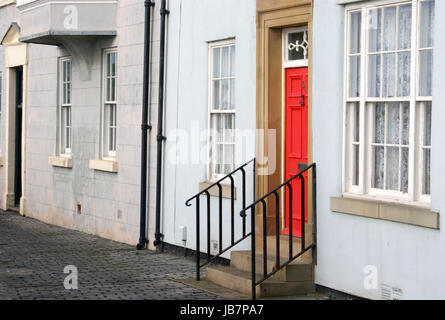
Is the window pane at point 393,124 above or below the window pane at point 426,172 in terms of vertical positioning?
above

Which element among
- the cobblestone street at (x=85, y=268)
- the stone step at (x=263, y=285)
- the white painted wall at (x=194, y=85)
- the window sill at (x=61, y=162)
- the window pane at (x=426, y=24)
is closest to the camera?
the window pane at (x=426, y=24)

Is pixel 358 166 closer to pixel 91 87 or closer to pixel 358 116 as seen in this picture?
pixel 358 116

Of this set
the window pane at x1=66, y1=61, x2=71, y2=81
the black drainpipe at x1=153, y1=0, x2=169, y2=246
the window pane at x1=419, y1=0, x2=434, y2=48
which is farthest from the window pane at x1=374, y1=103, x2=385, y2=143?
the window pane at x1=66, y1=61, x2=71, y2=81

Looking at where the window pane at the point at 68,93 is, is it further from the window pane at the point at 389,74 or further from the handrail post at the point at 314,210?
the window pane at the point at 389,74

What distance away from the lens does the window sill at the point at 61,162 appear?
17.2 meters

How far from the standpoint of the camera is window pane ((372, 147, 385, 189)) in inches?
359

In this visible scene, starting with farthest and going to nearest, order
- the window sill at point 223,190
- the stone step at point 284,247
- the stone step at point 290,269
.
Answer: the window sill at point 223,190 → the stone step at point 284,247 → the stone step at point 290,269

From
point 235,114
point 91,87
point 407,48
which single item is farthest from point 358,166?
point 91,87

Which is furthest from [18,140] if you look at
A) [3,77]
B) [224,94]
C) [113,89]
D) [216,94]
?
[224,94]

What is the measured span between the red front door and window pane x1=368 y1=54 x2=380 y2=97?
1523mm

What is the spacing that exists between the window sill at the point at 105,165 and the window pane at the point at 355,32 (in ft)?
22.7

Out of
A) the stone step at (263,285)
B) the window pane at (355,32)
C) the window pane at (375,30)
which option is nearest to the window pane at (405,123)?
the window pane at (375,30)

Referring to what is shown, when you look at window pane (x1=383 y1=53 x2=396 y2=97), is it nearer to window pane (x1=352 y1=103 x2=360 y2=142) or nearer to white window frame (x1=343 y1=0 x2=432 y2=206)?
white window frame (x1=343 y1=0 x2=432 y2=206)

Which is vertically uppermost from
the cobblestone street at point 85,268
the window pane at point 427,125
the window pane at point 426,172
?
the window pane at point 427,125
